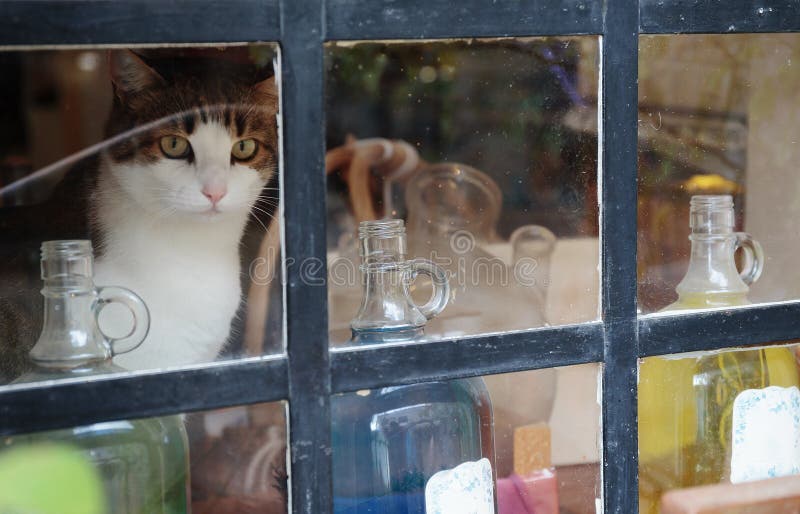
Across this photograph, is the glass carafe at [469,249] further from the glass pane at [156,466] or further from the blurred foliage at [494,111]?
the glass pane at [156,466]

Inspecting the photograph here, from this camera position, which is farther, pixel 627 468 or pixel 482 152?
pixel 482 152

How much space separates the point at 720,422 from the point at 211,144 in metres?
0.55

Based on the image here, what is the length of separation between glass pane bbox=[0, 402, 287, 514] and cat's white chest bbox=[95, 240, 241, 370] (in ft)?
0.17

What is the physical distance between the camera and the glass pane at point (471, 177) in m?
0.75

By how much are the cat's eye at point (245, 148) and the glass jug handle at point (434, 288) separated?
0.62ft

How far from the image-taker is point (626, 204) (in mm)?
721

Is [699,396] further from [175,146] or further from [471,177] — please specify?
[175,146]

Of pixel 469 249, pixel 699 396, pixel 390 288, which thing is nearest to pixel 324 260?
pixel 390 288

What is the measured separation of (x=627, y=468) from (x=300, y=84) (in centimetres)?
43

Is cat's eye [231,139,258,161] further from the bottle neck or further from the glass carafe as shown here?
the bottle neck

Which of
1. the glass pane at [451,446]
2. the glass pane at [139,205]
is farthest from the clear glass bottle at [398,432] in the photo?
the glass pane at [139,205]

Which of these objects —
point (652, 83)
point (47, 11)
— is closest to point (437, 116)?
point (652, 83)

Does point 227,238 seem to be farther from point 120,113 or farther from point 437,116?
point 437,116

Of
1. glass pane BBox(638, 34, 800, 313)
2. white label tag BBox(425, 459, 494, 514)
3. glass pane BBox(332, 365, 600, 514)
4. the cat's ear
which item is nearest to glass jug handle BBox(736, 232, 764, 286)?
glass pane BBox(638, 34, 800, 313)
